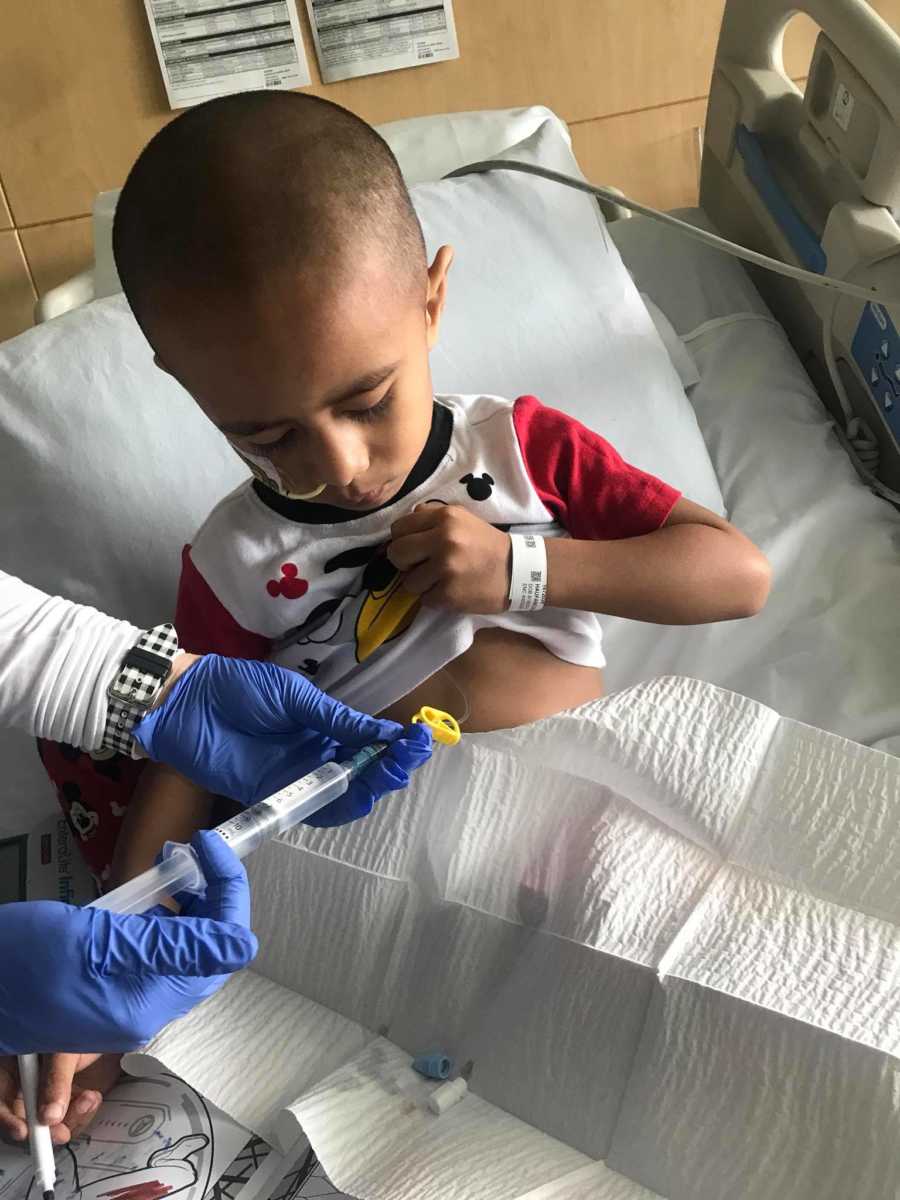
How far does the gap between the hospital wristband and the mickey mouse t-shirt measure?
0.07 meters

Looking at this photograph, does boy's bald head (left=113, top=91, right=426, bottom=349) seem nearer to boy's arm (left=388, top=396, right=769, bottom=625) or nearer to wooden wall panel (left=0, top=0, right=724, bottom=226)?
boy's arm (left=388, top=396, right=769, bottom=625)

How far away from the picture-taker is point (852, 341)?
57.1 inches

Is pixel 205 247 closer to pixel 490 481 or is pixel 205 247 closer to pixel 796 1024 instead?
pixel 490 481

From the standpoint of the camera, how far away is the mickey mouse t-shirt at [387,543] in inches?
42.6

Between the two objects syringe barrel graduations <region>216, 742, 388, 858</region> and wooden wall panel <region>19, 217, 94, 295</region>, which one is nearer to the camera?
syringe barrel graduations <region>216, 742, 388, 858</region>

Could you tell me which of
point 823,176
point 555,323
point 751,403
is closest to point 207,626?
point 555,323

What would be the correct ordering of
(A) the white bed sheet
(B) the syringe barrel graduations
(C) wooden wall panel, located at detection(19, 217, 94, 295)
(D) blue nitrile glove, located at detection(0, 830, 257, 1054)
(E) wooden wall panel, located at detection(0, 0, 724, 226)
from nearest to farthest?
(D) blue nitrile glove, located at detection(0, 830, 257, 1054), (B) the syringe barrel graduations, (A) the white bed sheet, (E) wooden wall panel, located at detection(0, 0, 724, 226), (C) wooden wall panel, located at detection(19, 217, 94, 295)

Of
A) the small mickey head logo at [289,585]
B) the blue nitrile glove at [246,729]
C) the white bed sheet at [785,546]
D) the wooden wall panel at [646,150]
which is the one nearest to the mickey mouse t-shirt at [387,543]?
the small mickey head logo at [289,585]

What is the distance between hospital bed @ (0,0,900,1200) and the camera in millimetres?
1256

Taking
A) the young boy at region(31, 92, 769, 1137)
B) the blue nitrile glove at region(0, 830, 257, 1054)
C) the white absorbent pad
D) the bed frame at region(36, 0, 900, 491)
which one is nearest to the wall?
the bed frame at region(36, 0, 900, 491)

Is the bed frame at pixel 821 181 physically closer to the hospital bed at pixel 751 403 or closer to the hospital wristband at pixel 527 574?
the hospital bed at pixel 751 403

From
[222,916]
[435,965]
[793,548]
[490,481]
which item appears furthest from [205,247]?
[793,548]

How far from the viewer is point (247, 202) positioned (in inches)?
32.6

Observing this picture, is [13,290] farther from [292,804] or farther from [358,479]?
[292,804]
